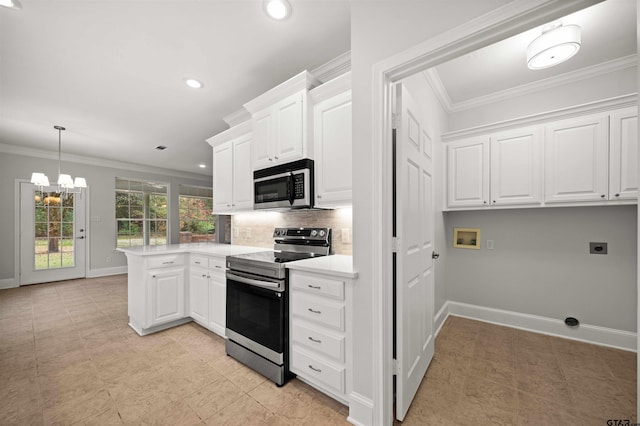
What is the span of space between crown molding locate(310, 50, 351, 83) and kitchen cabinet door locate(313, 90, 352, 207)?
0.45 metres

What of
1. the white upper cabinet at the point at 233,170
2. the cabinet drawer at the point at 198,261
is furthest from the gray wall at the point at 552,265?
the cabinet drawer at the point at 198,261

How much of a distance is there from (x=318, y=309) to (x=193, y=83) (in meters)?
2.67

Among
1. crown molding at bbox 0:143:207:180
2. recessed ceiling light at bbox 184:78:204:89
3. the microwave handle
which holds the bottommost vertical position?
the microwave handle

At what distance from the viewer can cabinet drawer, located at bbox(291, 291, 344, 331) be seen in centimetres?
169

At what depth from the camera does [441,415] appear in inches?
65.8

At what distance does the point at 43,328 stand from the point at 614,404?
5443 millimetres

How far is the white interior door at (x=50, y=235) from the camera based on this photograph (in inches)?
200

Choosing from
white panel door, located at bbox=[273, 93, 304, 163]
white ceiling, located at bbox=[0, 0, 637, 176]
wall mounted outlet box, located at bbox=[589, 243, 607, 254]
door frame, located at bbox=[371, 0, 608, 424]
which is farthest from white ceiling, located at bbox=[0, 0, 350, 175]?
wall mounted outlet box, located at bbox=[589, 243, 607, 254]

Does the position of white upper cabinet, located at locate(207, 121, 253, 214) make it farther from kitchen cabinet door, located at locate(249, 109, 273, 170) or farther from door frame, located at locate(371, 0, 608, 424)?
door frame, located at locate(371, 0, 608, 424)

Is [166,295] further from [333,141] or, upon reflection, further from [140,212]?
[140,212]

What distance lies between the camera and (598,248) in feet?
8.38

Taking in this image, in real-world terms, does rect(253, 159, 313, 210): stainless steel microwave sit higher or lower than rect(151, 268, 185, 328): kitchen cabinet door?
higher

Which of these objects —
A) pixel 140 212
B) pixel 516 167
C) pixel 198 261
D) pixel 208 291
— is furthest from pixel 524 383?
pixel 140 212

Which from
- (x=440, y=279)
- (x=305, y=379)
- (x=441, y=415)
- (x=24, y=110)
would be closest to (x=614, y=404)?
(x=441, y=415)
